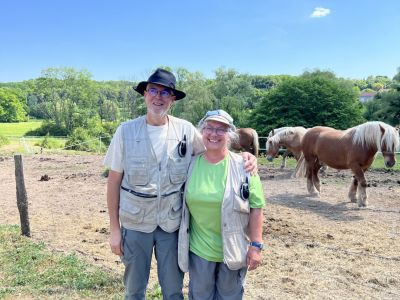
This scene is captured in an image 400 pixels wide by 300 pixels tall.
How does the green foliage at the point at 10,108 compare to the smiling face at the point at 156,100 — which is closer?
the smiling face at the point at 156,100

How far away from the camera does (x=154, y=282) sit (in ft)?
11.8

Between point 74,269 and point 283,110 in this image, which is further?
point 283,110

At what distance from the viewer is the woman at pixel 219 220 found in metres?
2.15

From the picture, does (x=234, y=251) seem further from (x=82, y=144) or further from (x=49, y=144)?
(x=49, y=144)

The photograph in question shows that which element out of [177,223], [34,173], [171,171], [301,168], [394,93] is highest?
[394,93]

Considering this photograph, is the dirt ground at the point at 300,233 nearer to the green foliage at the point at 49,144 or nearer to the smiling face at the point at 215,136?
the smiling face at the point at 215,136

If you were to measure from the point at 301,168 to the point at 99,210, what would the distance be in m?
5.06

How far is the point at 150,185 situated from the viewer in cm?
226

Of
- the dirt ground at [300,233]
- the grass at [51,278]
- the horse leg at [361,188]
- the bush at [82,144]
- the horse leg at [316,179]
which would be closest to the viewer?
the grass at [51,278]

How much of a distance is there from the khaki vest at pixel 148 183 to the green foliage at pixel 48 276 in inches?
56.2

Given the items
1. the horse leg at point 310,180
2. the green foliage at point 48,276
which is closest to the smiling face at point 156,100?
the green foliage at point 48,276

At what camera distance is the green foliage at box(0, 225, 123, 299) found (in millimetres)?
3369

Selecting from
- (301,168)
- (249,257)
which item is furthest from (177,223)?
(301,168)

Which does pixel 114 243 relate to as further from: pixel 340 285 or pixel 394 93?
pixel 394 93
